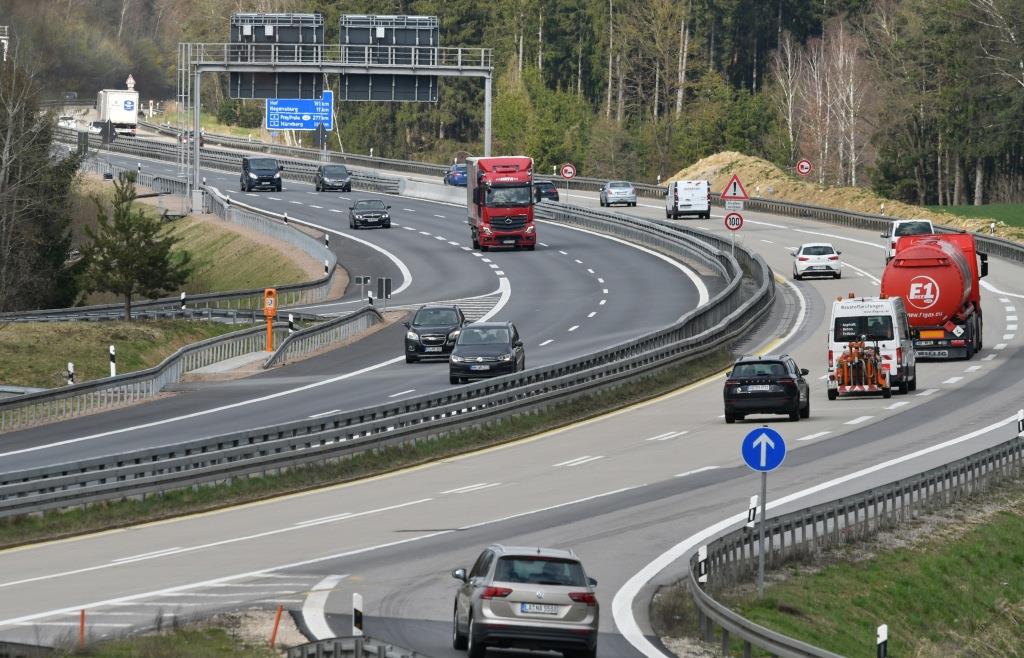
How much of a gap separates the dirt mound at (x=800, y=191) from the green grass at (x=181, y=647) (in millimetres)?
67275

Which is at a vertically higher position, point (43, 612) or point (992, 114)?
point (992, 114)

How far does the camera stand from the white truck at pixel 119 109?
140625 millimetres

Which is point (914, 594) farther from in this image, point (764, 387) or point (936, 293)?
point (936, 293)

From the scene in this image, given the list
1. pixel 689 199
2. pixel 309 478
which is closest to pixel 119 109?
pixel 689 199

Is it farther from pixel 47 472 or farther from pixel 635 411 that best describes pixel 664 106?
pixel 47 472

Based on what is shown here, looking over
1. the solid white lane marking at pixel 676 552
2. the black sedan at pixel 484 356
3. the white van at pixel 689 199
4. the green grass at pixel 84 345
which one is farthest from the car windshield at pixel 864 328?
the white van at pixel 689 199

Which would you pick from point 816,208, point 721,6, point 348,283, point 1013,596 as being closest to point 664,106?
point 721,6

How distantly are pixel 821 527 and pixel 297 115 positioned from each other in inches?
3655

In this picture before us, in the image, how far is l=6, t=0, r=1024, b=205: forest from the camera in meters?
115

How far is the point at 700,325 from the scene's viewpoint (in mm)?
48219

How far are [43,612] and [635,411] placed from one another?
69.8ft

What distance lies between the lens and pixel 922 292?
45.4 metres

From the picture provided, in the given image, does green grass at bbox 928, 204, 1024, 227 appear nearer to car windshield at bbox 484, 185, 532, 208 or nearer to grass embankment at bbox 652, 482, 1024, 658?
car windshield at bbox 484, 185, 532, 208

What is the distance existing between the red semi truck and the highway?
891 inches
